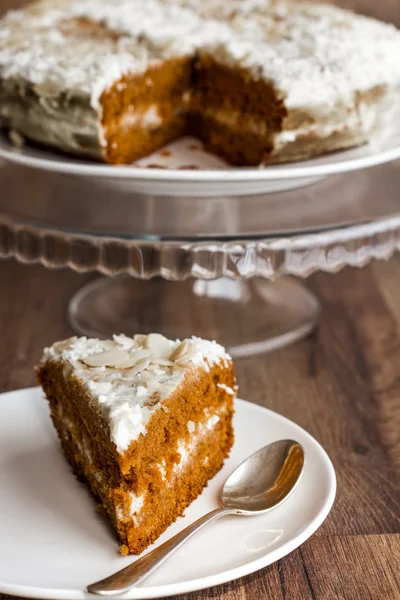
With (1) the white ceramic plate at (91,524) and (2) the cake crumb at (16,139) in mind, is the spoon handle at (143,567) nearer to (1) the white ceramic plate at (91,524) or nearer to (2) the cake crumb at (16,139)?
(1) the white ceramic plate at (91,524)

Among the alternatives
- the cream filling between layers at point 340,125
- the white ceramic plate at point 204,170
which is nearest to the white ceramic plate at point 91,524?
the white ceramic plate at point 204,170

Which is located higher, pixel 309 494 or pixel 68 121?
pixel 68 121

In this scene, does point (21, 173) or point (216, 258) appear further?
point (21, 173)

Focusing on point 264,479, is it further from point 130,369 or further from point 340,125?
point 340,125

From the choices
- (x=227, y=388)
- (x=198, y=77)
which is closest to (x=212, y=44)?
(x=198, y=77)

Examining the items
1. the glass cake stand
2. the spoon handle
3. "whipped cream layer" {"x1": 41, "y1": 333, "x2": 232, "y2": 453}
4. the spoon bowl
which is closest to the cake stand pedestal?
the glass cake stand

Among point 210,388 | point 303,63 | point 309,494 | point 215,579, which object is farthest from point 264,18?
point 215,579

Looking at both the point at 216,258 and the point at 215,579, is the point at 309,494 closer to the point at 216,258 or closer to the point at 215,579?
the point at 215,579
